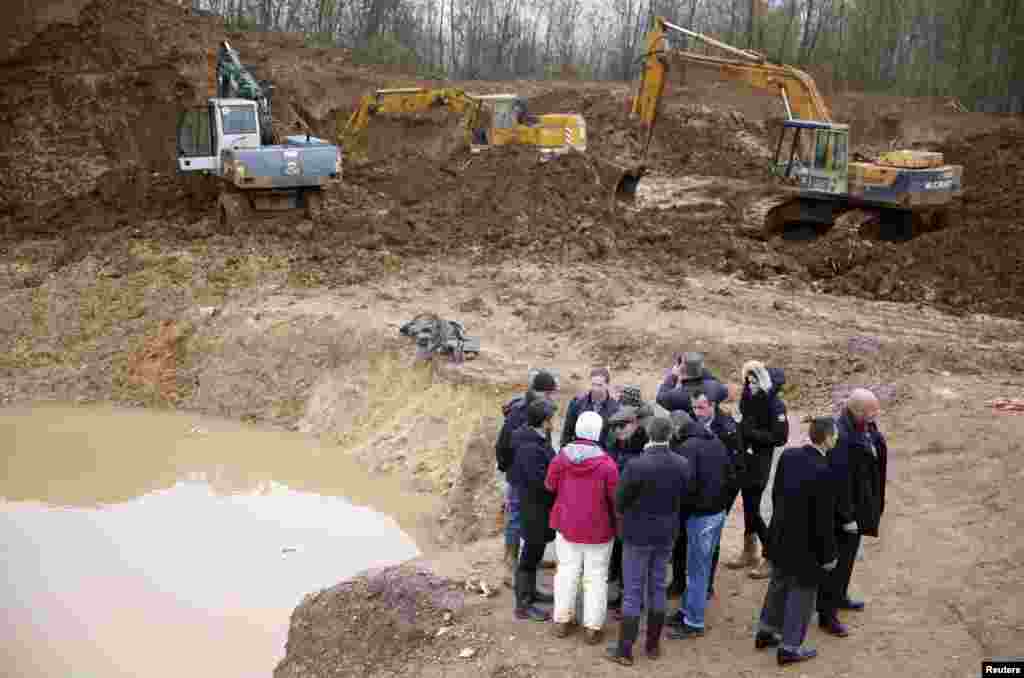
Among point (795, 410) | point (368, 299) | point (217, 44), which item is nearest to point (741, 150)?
point (217, 44)

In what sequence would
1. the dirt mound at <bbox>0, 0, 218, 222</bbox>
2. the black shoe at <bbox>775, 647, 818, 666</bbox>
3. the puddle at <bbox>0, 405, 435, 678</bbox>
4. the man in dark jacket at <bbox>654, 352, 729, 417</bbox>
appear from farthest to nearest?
1. the dirt mound at <bbox>0, 0, 218, 222</bbox>
2. the puddle at <bbox>0, 405, 435, 678</bbox>
3. the man in dark jacket at <bbox>654, 352, 729, 417</bbox>
4. the black shoe at <bbox>775, 647, 818, 666</bbox>

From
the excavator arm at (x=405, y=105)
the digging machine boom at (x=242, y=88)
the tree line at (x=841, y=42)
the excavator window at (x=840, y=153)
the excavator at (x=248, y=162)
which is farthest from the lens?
the tree line at (x=841, y=42)

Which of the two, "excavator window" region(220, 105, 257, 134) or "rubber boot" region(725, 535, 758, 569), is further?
"excavator window" region(220, 105, 257, 134)

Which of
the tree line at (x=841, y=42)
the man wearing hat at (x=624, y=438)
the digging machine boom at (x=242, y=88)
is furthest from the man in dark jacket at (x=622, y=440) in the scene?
the tree line at (x=841, y=42)

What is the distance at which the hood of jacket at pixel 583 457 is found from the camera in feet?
21.8

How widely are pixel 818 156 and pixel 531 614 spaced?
52.8 ft

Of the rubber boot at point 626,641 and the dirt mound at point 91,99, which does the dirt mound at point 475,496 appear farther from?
the dirt mound at point 91,99

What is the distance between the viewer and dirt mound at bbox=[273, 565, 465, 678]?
24.8 ft

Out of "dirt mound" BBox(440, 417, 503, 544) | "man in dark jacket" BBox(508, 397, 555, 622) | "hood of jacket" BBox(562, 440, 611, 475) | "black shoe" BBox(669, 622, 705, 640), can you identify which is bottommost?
"dirt mound" BBox(440, 417, 503, 544)

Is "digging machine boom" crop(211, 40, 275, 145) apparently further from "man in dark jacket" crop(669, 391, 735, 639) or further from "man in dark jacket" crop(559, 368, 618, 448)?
"man in dark jacket" crop(669, 391, 735, 639)

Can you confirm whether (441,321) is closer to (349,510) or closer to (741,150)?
(349,510)

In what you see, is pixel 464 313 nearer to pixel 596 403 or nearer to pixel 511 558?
pixel 511 558

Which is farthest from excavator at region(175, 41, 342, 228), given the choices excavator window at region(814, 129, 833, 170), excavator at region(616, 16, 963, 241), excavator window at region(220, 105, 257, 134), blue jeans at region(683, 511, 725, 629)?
blue jeans at region(683, 511, 725, 629)

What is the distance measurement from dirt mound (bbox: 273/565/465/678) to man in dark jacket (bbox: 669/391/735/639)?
167 centimetres
